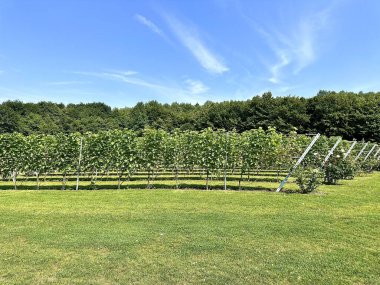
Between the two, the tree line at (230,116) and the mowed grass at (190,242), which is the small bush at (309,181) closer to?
the mowed grass at (190,242)

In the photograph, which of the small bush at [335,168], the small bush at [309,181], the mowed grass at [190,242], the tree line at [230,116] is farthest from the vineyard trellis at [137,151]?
the tree line at [230,116]

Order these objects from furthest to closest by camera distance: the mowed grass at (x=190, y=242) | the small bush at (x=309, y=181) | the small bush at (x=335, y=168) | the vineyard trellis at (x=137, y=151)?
1. the small bush at (x=335, y=168)
2. the vineyard trellis at (x=137, y=151)
3. the small bush at (x=309, y=181)
4. the mowed grass at (x=190, y=242)

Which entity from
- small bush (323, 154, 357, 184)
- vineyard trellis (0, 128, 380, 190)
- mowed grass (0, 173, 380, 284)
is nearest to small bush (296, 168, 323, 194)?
vineyard trellis (0, 128, 380, 190)

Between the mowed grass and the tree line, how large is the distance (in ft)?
73.6

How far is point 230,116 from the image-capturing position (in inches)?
2071

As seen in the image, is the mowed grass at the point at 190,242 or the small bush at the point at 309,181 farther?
the small bush at the point at 309,181

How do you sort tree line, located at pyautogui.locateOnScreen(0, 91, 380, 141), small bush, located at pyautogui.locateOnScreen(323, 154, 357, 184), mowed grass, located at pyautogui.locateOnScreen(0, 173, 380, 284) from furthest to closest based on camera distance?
tree line, located at pyautogui.locateOnScreen(0, 91, 380, 141) < small bush, located at pyautogui.locateOnScreen(323, 154, 357, 184) < mowed grass, located at pyautogui.locateOnScreen(0, 173, 380, 284)

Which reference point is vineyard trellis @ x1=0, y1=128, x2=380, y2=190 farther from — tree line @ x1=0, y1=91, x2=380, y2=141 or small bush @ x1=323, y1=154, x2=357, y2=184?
tree line @ x1=0, y1=91, x2=380, y2=141

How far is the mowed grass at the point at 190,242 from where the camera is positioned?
408 cm

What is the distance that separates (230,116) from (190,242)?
48113 millimetres

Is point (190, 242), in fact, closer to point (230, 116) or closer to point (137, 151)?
point (137, 151)

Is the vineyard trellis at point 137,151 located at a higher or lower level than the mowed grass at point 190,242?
Answer: higher

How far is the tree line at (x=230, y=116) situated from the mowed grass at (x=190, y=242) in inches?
884

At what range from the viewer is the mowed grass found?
161 inches
